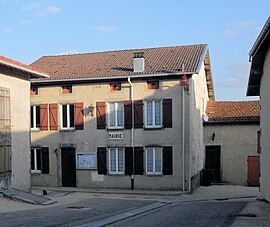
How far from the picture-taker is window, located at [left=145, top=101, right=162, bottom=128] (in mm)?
23547

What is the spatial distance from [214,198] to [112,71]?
29.9 feet

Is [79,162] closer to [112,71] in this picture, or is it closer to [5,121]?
[112,71]

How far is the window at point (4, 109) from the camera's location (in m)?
17.0

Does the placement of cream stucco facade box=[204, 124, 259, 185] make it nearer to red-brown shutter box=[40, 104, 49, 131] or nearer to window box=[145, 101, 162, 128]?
window box=[145, 101, 162, 128]

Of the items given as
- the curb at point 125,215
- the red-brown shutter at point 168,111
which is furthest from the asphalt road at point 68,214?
the red-brown shutter at point 168,111

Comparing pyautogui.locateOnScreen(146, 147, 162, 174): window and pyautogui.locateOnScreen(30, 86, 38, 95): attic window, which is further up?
pyautogui.locateOnScreen(30, 86, 38, 95): attic window

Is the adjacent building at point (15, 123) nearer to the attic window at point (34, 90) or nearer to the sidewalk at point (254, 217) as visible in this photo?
the attic window at point (34, 90)

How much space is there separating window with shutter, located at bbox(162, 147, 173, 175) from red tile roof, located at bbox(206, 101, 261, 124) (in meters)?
5.94

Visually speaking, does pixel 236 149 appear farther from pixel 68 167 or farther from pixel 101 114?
pixel 68 167

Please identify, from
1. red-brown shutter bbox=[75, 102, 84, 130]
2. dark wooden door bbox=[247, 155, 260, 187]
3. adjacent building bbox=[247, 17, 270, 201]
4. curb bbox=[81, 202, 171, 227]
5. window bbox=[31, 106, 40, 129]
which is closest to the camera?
curb bbox=[81, 202, 171, 227]

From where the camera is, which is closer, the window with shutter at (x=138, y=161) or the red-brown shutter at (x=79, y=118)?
the window with shutter at (x=138, y=161)

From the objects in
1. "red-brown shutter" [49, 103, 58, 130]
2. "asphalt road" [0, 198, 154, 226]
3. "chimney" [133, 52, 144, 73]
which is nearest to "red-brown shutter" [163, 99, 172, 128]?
"chimney" [133, 52, 144, 73]

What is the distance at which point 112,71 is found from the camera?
24.7 metres

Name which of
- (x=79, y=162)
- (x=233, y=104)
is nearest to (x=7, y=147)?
(x=79, y=162)
